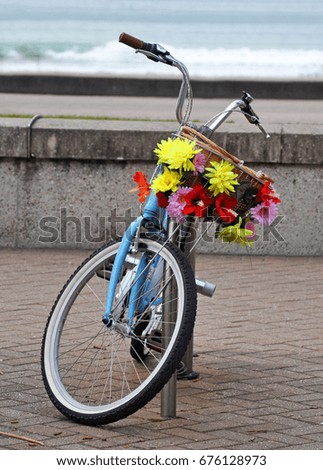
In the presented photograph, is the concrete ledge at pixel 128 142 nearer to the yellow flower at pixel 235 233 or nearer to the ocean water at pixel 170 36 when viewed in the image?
the yellow flower at pixel 235 233

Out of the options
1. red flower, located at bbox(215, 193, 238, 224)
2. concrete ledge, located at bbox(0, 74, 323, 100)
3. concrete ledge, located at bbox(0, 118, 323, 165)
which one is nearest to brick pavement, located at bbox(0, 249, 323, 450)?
concrete ledge, located at bbox(0, 118, 323, 165)

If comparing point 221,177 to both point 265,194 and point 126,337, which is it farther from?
point 126,337

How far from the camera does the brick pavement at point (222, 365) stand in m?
4.45

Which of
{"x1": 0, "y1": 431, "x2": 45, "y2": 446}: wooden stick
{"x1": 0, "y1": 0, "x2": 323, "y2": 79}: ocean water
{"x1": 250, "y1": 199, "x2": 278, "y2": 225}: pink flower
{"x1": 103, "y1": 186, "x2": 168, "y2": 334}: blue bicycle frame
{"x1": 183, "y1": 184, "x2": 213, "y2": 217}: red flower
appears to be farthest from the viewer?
{"x1": 0, "y1": 0, "x2": 323, "y2": 79}: ocean water

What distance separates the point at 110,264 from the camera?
4.86 metres

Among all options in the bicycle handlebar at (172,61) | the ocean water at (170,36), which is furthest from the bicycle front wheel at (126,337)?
the ocean water at (170,36)

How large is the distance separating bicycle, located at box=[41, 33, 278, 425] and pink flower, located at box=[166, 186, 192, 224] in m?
0.12

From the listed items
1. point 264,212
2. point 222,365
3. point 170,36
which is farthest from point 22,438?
point 170,36

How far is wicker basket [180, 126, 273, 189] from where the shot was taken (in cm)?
454

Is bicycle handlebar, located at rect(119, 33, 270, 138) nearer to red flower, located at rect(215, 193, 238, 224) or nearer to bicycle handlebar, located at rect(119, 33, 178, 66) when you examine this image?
bicycle handlebar, located at rect(119, 33, 178, 66)

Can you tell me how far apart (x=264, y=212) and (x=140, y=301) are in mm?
643

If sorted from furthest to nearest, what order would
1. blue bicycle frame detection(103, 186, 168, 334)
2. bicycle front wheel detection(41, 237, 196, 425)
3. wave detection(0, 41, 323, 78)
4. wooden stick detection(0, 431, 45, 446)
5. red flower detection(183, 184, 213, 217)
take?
wave detection(0, 41, 323, 78) < blue bicycle frame detection(103, 186, 168, 334) < red flower detection(183, 184, 213, 217) < bicycle front wheel detection(41, 237, 196, 425) < wooden stick detection(0, 431, 45, 446)
